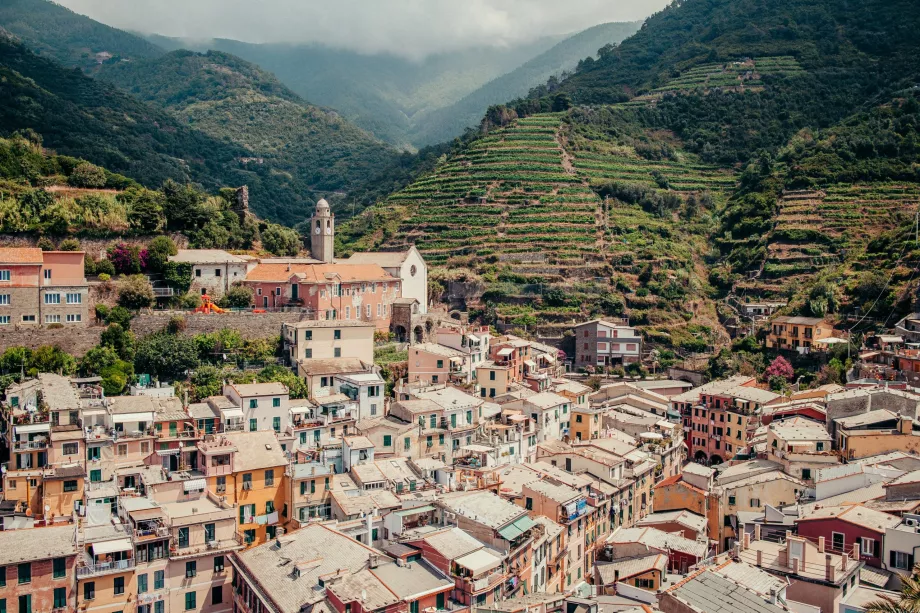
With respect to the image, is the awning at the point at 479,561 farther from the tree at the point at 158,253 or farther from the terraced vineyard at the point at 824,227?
the terraced vineyard at the point at 824,227

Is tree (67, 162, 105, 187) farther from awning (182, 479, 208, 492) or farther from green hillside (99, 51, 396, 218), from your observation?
green hillside (99, 51, 396, 218)

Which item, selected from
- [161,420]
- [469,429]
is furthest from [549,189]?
[161,420]

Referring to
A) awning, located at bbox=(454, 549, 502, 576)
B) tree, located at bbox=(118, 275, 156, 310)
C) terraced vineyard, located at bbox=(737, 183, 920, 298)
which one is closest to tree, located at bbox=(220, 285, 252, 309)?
tree, located at bbox=(118, 275, 156, 310)

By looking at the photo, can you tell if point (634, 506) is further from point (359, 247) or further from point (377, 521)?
point (359, 247)

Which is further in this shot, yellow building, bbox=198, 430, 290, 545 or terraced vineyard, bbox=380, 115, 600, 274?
terraced vineyard, bbox=380, 115, 600, 274

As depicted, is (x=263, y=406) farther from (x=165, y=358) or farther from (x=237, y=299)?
(x=237, y=299)

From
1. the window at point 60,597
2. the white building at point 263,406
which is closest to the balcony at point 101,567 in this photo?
the window at point 60,597
